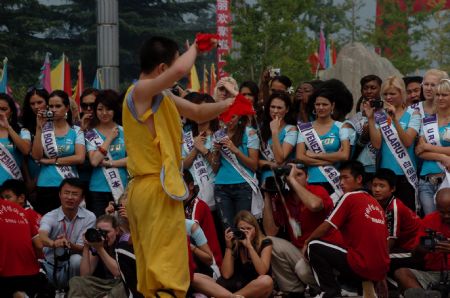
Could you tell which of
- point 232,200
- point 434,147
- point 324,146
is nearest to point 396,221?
point 434,147

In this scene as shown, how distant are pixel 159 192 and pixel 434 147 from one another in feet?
13.3

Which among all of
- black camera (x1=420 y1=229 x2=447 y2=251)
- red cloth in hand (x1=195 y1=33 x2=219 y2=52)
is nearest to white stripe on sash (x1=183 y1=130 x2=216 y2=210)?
black camera (x1=420 y1=229 x2=447 y2=251)

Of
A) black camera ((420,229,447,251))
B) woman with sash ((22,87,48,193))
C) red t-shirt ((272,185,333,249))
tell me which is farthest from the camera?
woman with sash ((22,87,48,193))

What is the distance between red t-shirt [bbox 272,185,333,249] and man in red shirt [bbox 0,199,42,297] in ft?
7.65

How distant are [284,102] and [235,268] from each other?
1.89 m

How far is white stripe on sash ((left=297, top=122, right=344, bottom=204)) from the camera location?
11.0 meters

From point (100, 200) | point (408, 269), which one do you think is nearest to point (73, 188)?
point (100, 200)

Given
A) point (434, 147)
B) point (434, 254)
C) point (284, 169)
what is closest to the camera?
point (434, 254)

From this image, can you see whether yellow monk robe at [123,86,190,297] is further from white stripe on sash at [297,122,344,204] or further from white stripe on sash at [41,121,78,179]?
white stripe on sash at [41,121,78,179]

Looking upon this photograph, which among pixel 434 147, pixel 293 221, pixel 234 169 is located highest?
pixel 434 147

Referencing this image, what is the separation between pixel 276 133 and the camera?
36.8 feet

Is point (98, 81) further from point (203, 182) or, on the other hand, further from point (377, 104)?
point (377, 104)

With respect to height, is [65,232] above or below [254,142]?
below

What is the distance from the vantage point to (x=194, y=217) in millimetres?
10812
